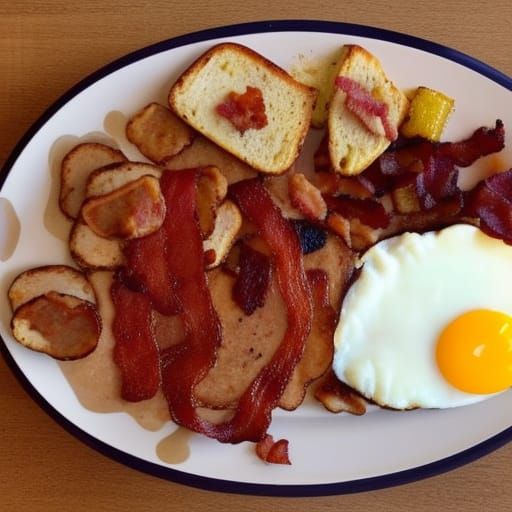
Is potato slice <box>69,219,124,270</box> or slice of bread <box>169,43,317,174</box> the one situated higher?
slice of bread <box>169,43,317,174</box>

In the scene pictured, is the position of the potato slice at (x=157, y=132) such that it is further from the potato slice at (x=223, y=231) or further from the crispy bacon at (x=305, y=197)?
the crispy bacon at (x=305, y=197)

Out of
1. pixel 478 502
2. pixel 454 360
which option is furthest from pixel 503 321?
pixel 478 502

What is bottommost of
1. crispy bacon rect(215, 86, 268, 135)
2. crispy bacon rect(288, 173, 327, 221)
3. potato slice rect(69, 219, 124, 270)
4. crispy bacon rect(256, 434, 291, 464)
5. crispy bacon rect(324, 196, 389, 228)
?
crispy bacon rect(256, 434, 291, 464)

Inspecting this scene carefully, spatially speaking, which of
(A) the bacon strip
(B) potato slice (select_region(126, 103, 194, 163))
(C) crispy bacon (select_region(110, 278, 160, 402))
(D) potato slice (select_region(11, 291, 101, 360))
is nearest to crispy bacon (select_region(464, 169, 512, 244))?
(A) the bacon strip

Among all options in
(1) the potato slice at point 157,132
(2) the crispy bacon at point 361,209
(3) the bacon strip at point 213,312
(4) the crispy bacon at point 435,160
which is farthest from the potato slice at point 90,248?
(4) the crispy bacon at point 435,160

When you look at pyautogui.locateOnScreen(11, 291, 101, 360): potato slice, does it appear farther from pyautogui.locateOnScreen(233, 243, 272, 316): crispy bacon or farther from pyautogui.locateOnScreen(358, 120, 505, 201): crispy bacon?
pyautogui.locateOnScreen(358, 120, 505, 201): crispy bacon

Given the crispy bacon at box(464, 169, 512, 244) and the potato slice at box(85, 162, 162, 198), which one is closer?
the potato slice at box(85, 162, 162, 198)

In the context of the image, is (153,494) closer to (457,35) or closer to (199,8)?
(199,8)

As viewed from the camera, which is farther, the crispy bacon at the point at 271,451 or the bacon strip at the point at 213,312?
the crispy bacon at the point at 271,451

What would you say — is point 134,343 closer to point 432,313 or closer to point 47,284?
point 47,284
